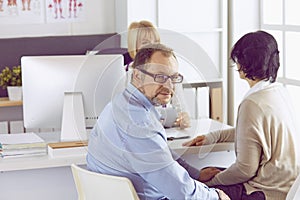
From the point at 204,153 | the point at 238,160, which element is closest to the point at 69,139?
the point at 204,153

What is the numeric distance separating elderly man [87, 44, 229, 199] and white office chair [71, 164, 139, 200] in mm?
49

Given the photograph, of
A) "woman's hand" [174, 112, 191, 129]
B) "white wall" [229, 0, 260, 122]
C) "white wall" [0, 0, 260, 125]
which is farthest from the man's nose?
"white wall" [229, 0, 260, 122]

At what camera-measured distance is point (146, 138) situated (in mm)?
2246

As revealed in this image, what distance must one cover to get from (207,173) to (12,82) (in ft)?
7.15

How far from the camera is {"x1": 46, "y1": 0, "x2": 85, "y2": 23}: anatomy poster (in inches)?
198

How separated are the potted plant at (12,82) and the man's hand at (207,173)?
6.85ft

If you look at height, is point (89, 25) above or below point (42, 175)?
above

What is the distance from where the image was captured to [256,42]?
281 cm

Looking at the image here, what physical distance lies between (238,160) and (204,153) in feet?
1.33

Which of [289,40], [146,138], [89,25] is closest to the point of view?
[146,138]

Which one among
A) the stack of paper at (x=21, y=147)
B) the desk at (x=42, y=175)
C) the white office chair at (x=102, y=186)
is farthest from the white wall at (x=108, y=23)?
the white office chair at (x=102, y=186)

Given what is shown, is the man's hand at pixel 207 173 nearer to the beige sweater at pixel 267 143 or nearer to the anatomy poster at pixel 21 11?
the beige sweater at pixel 267 143

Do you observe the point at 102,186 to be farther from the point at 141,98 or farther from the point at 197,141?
the point at 197,141

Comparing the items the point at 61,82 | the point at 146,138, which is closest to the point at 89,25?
the point at 61,82
